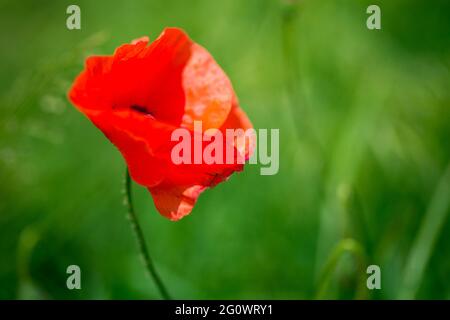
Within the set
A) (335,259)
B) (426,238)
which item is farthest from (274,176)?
(335,259)

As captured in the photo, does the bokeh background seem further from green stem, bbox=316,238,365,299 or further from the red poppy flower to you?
the red poppy flower

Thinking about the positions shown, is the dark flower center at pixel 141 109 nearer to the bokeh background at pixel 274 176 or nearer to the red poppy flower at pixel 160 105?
the red poppy flower at pixel 160 105

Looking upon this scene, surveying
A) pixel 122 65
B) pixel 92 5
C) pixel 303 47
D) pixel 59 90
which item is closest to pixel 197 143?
pixel 122 65

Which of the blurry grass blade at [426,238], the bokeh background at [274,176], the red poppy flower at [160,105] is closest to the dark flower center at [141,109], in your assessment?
the red poppy flower at [160,105]

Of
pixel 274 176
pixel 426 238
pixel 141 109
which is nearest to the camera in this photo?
pixel 141 109

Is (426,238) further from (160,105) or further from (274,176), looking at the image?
(160,105)

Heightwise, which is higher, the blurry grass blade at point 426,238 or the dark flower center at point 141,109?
the dark flower center at point 141,109

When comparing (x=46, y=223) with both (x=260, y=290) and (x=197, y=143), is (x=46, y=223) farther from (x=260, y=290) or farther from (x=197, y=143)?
(x=197, y=143)
